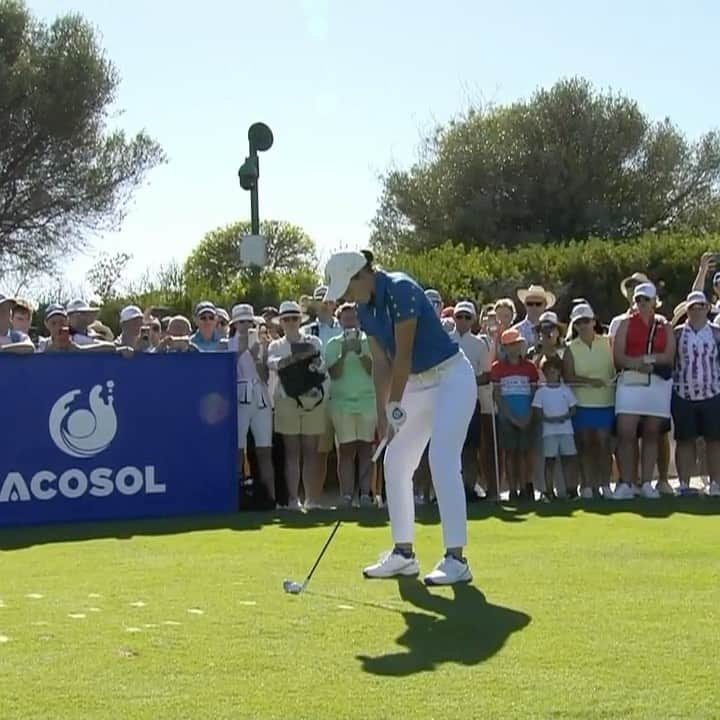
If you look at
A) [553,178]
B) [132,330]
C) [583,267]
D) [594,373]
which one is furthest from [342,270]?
[553,178]

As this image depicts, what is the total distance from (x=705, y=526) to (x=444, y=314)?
4799 mm

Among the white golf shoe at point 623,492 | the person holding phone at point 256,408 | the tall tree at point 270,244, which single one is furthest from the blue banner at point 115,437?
the tall tree at point 270,244

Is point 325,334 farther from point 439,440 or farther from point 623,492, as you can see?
point 439,440

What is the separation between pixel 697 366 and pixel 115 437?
5522mm

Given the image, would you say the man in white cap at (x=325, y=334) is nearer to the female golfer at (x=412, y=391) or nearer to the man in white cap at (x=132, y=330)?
the man in white cap at (x=132, y=330)

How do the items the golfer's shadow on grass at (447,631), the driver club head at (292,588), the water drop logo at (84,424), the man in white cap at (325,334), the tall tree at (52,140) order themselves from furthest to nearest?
the tall tree at (52,140)
the man in white cap at (325,334)
the water drop logo at (84,424)
the driver club head at (292,588)
the golfer's shadow on grass at (447,631)

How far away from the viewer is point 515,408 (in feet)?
43.8

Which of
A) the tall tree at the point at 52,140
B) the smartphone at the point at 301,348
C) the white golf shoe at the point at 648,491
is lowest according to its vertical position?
the white golf shoe at the point at 648,491

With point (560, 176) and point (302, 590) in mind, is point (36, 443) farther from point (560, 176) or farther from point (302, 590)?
point (560, 176)

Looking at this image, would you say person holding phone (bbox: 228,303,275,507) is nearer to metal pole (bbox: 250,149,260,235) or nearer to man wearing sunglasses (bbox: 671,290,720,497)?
man wearing sunglasses (bbox: 671,290,720,497)

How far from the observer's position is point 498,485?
1347 cm

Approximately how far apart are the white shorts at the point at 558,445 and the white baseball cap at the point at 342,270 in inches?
243

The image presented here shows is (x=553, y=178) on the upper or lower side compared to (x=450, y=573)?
upper

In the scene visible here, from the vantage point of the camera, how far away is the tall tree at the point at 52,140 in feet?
110
